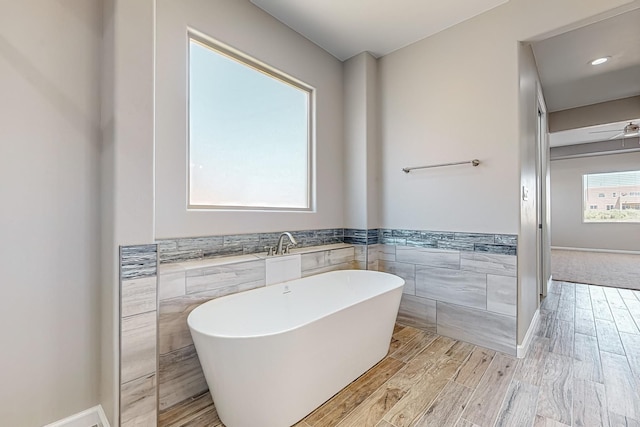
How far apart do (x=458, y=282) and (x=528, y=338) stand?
28.2 inches

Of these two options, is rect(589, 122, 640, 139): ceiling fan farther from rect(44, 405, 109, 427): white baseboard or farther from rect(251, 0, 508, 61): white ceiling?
rect(44, 405, 109, 427): white baseboard

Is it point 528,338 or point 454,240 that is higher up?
point 454,240

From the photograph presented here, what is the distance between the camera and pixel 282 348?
131cm

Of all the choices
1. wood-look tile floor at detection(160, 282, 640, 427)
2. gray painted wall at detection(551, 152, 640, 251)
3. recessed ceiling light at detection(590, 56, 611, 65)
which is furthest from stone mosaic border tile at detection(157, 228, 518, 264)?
gray painted wall at detection(551, 152, 640, 251)

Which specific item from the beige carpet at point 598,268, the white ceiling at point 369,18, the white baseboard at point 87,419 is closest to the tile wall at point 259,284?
the white baseboard at point 87,419

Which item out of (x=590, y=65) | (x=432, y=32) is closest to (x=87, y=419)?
(x=432, y=32)

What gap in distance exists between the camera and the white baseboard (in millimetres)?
1389

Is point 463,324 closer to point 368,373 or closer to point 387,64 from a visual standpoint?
point 368,373

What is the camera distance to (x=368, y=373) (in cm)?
192

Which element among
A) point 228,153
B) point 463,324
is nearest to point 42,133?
point 228,153

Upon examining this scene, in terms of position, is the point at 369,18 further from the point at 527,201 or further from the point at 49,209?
the point at 49,209

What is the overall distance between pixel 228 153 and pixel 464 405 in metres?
2.28

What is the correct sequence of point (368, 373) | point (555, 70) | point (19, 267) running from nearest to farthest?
point (19, 267) → point (368, 373) → point (555, 70)

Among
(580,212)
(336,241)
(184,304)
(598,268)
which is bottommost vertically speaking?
(598,268)
